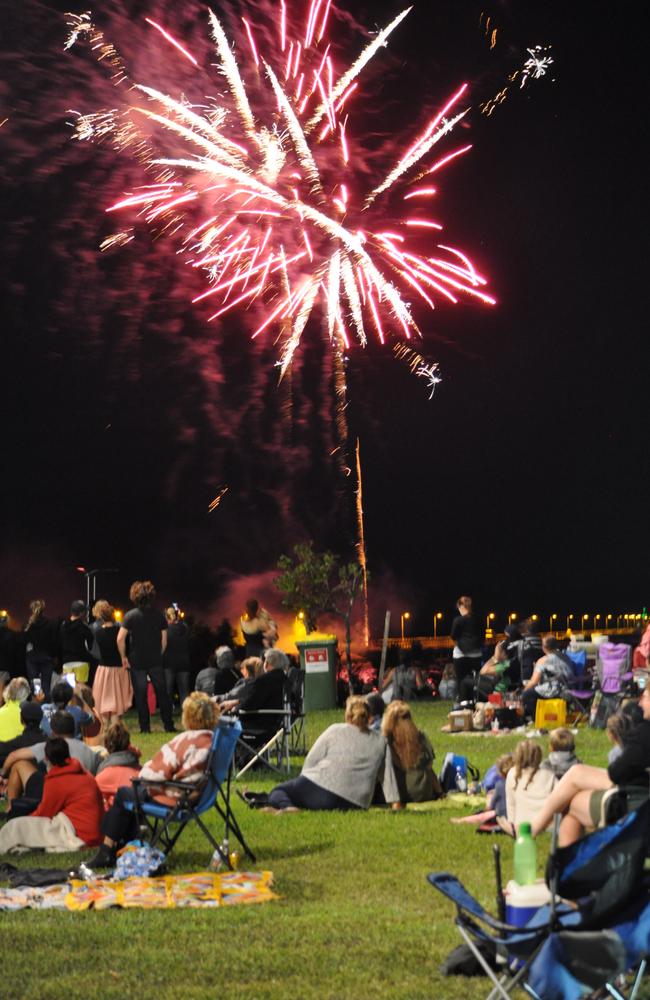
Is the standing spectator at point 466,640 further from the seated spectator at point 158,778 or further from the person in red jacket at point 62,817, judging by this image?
the seated spectator at point 158,778

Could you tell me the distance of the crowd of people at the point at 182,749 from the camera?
8.62 m

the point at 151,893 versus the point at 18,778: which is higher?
the point at 18,778

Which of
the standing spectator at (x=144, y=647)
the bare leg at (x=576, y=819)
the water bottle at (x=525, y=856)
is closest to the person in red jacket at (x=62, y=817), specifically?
the bare leg at (x=576, y=819)

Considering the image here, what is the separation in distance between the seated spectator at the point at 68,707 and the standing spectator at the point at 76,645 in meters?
3.65

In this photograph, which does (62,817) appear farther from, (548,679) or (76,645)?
(548,679)

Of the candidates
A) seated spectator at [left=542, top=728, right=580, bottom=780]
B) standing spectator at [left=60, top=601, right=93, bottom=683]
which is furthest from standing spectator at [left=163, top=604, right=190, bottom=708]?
seated spectator at [left=542, top=728, right=580, bottom=780]

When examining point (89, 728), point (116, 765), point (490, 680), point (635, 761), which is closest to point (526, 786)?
point (635, 761)

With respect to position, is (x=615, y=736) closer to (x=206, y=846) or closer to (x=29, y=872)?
(x=206, y=846)

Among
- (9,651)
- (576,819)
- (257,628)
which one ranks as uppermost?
(257,628)

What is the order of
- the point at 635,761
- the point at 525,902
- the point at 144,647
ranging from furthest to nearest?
1. the point at 144,647
2. the point at 635,761
3. the point at 525,902

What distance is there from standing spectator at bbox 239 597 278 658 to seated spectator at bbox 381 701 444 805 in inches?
211

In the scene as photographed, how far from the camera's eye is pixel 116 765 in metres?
10.1

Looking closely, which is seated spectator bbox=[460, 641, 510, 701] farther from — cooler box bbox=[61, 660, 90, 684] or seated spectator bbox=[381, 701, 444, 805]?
seated spectator bbox=[381, 701, 444, 805]

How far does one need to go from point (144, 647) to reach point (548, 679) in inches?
210
